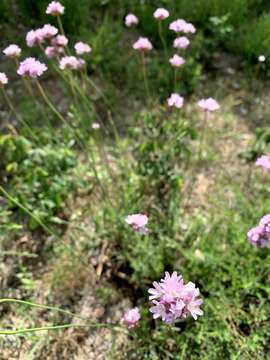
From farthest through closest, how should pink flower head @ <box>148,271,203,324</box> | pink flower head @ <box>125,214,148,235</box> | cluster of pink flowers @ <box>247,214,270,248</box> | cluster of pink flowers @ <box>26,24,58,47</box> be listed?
1. cluster of pink flowers @ <box>26,24,58,47</box>
2. pink flower head @ <box>125,214,148,235</box>
3. cluster of pink flowers @ <box>247,214,270,248</box>
4. pink flower head @ <box>148,271,203,324</box>

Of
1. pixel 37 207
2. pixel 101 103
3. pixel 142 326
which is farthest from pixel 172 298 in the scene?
pixel 101 103

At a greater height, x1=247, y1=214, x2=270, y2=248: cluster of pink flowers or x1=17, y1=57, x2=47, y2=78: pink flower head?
x1=17, y1=57, x2=47, y2=78: pink flower head

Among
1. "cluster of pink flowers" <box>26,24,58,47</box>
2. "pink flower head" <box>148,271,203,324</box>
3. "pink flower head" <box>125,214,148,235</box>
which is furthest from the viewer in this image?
"cluster of pink flowers" <box>26,24,58,47</box>

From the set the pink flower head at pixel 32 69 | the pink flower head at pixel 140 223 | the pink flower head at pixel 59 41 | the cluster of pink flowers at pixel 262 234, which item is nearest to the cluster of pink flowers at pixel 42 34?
the pink flower head at pixel 59 41

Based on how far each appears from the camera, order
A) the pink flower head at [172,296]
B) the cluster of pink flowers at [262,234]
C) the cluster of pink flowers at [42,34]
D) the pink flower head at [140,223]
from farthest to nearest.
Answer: the cluster of pink flowers at [42,34]
the pink flower head at [140,223]
the cluster of pink flowers at [262,234]
the pink flower head at [172,296]

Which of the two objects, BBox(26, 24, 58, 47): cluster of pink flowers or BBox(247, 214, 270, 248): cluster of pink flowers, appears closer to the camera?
BBox(247, 214, 270, 248): cluster of pink flowers

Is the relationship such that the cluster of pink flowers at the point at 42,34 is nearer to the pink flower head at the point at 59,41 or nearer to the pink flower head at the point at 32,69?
the pink flower head at the point at 59,41

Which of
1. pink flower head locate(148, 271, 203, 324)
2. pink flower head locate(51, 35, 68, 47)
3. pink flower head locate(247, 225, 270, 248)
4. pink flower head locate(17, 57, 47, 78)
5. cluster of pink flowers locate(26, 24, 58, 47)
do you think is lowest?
pink flower head locate(148, 271, 203, 324)

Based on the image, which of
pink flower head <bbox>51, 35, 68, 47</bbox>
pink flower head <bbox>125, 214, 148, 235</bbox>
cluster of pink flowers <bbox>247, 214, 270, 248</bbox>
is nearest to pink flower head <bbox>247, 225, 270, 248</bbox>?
cluster of pink flowers <bbox>247, 214, 270, 248</bbox>

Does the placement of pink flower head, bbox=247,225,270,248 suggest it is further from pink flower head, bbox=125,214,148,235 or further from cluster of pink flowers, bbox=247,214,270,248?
pink flower head, bbox=125,214,148,235
